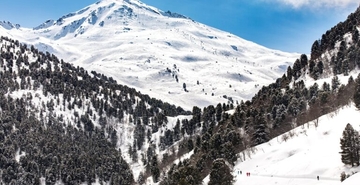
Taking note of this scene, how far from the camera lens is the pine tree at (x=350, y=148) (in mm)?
63128

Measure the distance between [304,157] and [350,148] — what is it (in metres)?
13.5

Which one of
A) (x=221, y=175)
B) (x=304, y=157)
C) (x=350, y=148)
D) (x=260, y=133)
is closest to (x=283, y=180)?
(x=304, y=157)

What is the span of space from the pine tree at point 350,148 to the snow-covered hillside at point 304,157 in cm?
139

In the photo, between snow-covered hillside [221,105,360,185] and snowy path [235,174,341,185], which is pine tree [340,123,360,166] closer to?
snow-covered hillside [221,105,360,185]

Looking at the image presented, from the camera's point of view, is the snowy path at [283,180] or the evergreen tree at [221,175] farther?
the evergreen tree at [221,175]

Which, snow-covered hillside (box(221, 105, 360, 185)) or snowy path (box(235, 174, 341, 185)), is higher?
snow-covered hillside (box(221, 105, 360, 185))

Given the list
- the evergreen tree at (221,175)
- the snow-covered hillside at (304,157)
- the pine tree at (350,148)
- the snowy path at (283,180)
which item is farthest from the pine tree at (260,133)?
the pine tree at (350,148)

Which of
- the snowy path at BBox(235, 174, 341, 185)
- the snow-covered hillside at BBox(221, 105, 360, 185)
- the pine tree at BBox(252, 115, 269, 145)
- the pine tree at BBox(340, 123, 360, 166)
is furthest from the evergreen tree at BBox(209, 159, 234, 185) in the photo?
the pine tree at BBox(252, 115, 269, 145)

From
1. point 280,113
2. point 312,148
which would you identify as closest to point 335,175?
point 312,148

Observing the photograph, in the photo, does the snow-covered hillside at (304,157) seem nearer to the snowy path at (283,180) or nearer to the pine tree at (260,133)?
the snowy path at (283,180)

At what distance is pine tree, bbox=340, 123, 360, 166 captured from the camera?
207 feet

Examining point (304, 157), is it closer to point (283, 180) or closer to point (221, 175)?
point (283, 180)

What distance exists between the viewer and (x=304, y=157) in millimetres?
75438

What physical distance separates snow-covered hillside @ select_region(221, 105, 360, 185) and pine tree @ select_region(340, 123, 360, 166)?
1.39 m
